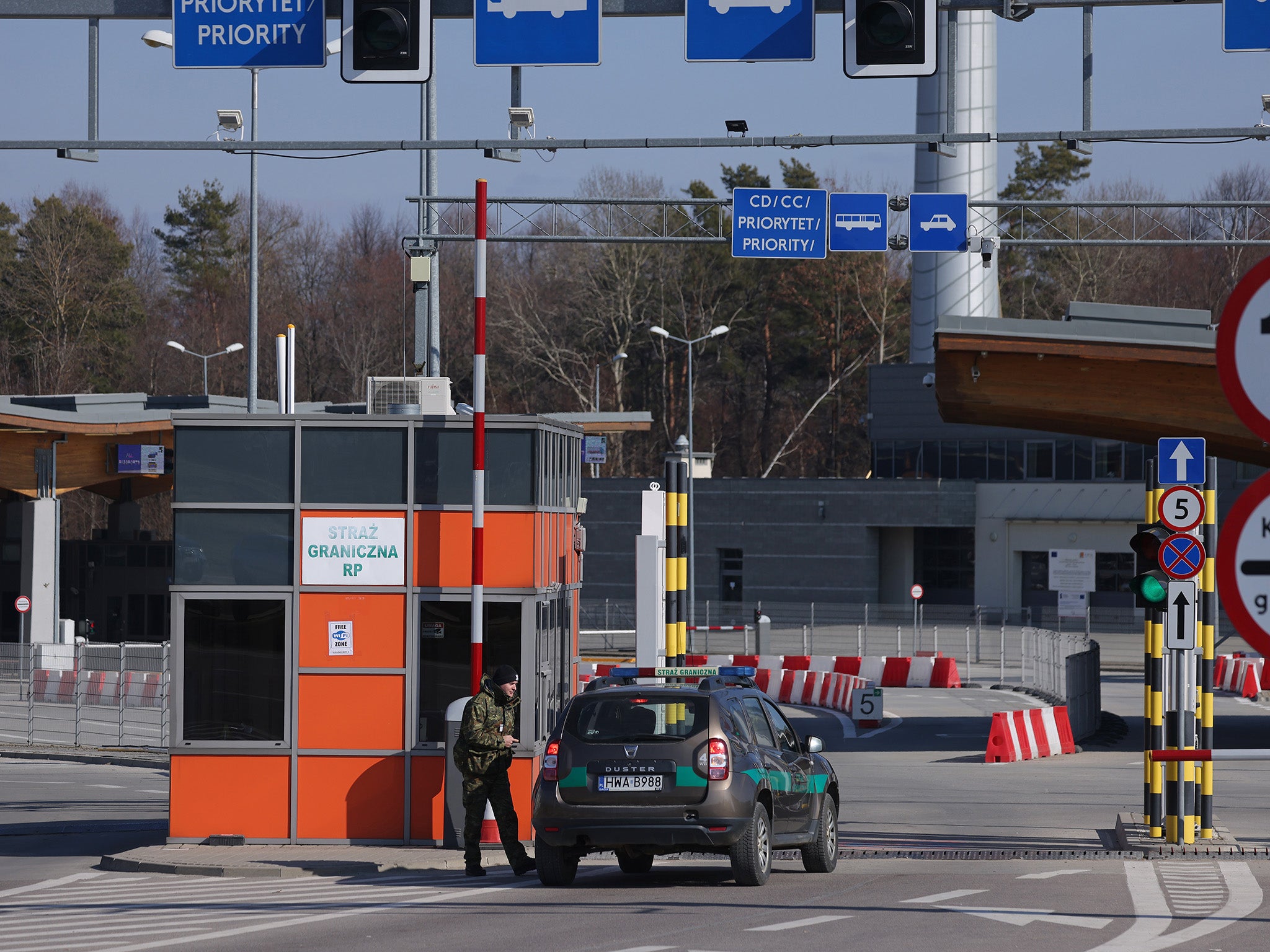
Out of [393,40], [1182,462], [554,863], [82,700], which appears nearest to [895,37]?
[393,40]

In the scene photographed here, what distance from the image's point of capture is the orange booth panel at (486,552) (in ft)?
51.2

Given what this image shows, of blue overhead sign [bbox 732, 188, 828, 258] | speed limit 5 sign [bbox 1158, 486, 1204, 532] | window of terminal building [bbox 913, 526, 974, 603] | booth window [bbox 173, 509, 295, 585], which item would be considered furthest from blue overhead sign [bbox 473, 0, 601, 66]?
window of terminal building [bbox 913, 526, 974, 603]

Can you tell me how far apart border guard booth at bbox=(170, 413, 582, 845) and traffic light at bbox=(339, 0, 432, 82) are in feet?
11.2

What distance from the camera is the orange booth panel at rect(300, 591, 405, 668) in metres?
15.5

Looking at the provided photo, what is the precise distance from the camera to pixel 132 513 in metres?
58.0

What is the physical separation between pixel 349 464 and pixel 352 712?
2.24 metres

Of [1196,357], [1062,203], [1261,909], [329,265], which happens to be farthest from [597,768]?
[329,265]

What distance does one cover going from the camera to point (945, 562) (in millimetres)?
68938

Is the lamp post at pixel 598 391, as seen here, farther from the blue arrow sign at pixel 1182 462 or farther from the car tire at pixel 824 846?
the car tire at pixel 824 846

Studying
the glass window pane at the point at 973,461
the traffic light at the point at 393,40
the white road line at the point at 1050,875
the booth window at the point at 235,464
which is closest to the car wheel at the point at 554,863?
the white road line at the point at 1050,875

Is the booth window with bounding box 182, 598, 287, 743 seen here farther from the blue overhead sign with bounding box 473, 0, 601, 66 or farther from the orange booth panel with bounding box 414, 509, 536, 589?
the blue overhead sign with bounding box 473, 0, 601, 66

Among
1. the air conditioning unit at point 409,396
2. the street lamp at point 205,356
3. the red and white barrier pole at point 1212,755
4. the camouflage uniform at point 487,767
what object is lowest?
the camouflage uniform at point 487,767

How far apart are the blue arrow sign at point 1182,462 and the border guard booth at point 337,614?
18.6 ft

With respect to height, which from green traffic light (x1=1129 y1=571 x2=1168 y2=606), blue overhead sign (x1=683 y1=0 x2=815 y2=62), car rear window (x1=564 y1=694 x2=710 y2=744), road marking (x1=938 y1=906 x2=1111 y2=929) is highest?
blue overhead sign (x1=683 y1=0 x2=815 y2=62)
